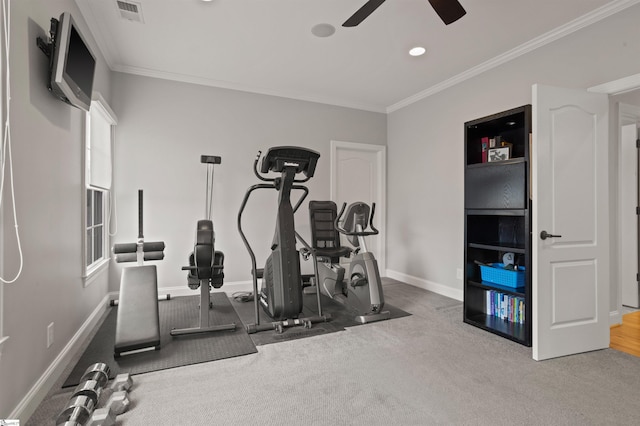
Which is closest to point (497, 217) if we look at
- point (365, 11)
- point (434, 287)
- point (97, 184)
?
point (434, 287)

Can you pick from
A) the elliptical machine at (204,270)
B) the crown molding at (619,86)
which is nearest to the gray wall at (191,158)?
the elliptical machine at (204,270)

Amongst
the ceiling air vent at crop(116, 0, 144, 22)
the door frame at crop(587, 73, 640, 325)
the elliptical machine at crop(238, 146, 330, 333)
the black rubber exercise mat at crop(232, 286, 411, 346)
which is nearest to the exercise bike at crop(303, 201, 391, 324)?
the black rubber exercise mat at crop(232, 286, 411, 346)

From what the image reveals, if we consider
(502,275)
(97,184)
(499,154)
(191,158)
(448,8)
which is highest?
(448,8)

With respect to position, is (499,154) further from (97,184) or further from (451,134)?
(97,184)

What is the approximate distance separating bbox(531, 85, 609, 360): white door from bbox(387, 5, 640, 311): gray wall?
462mm

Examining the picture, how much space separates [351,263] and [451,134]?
213 centimetres

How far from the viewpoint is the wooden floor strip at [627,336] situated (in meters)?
2.66

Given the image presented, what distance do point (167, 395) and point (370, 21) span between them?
3.20 metres

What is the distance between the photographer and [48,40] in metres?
2.01

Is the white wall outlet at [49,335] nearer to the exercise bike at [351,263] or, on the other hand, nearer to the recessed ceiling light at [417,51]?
the exercise bike at [351,263]

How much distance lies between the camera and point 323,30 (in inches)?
120

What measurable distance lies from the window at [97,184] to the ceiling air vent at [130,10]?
764 mm

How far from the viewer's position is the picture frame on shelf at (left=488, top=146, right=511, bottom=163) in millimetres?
3059

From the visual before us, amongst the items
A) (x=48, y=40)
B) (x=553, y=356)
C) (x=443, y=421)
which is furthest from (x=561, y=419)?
(x=48, y=40)
